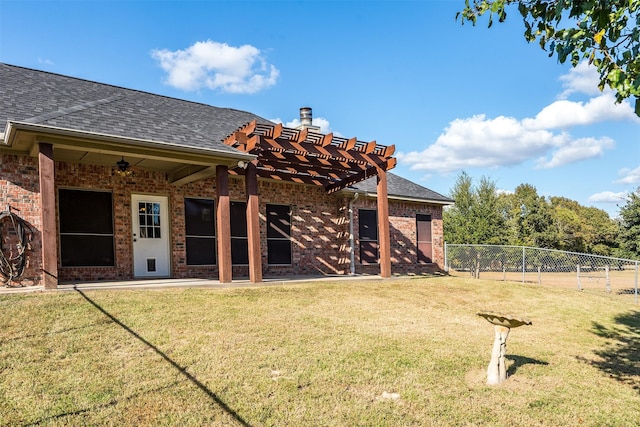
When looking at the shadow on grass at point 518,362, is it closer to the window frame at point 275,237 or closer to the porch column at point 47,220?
the porch column at point 47,220

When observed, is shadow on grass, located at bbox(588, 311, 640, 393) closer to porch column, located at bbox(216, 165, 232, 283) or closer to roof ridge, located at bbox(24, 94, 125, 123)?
porch column, located at bbox(216, 165, 232, 283)

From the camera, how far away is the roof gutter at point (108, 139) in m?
6.94

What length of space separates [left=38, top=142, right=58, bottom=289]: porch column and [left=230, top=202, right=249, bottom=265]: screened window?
5.16m

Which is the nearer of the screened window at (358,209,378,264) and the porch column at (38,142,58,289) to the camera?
the porch column at (38,142,58,289)

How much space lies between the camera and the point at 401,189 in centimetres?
1574

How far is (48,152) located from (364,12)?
8618 millimetres

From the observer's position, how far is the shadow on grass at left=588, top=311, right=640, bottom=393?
5656mm

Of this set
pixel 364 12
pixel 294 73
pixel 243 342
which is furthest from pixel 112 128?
pixel 294 73

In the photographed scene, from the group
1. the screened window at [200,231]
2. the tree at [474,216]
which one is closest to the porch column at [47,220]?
the screened window at [200,231]

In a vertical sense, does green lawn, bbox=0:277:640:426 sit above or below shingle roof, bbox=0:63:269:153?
below

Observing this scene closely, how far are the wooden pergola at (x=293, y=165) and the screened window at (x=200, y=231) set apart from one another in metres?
1.19

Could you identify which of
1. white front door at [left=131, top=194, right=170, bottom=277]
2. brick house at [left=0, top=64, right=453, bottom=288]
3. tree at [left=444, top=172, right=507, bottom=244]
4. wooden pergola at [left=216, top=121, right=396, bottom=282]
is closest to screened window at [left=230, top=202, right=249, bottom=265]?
brick house at [left=0, top=64, right=453, bottom=288]

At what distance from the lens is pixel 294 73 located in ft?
52.7

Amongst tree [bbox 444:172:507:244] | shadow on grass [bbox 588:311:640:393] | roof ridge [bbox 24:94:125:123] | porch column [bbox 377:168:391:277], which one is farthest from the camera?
tree [bbox 444:172:507:244]
